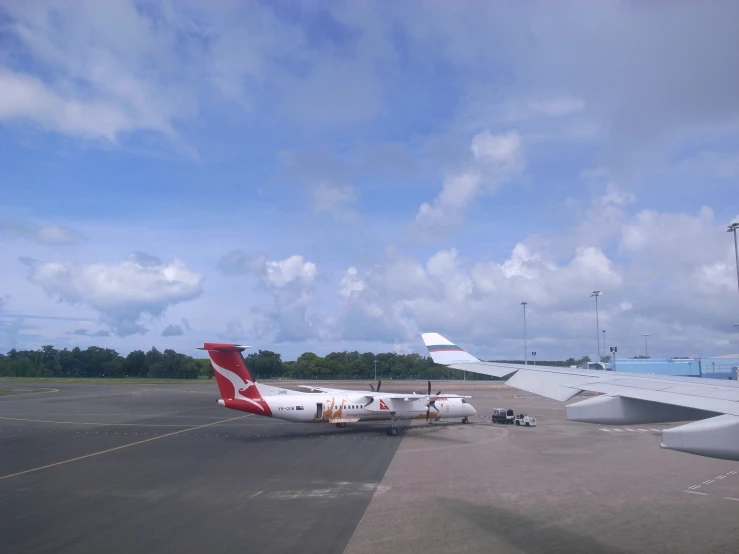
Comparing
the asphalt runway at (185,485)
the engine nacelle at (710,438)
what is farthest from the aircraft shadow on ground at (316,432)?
the engine nacelle at (710,438)

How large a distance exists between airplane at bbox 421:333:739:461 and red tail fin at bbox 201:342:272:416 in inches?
719

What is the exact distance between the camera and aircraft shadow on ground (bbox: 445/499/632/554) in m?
12.0

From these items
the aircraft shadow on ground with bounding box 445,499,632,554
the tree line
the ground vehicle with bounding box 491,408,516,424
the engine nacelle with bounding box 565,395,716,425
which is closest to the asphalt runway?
the aircraft shadow on ground with bounding box 445,499,632,554

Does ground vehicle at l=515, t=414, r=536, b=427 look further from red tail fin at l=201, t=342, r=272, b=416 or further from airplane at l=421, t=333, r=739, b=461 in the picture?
airplane at l=421, t=333, r=739, b=461

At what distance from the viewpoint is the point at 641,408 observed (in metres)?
10.0

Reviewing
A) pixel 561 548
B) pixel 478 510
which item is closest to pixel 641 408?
pixel 561 548

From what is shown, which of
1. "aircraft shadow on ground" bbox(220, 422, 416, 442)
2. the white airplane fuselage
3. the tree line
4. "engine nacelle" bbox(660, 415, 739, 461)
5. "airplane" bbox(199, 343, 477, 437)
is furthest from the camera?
the tree line

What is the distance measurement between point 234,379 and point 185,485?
1102 centimetres

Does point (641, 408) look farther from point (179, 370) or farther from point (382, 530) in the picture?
point (179, 370)

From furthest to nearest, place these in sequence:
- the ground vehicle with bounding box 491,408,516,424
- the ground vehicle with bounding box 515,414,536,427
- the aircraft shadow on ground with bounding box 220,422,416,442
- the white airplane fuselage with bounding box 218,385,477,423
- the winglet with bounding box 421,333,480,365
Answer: the ground vehicle with bounding box 491,408,516,424
the ground vehicle with bounding box 515,414,536,427
the aircraft shadow on ground with bounding box 220,422,416,442
the white airplane fuselage with bounding box 218,385,477,423
the winglet with bounding box 421,333,480,365

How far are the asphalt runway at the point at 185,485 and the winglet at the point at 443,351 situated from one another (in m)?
4.87

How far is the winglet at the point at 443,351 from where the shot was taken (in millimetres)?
17312

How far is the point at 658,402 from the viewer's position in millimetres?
9000

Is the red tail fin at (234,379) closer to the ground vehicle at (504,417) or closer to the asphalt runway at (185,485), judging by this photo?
the asphalt runway at (185,485)
